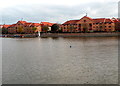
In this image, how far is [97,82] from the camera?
11.2 metres

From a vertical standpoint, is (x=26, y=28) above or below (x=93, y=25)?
below

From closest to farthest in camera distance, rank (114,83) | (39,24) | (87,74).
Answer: (114,83)
(87,74)
(39,24)

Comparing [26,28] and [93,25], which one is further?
[26,28]

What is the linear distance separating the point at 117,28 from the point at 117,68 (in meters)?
99.1

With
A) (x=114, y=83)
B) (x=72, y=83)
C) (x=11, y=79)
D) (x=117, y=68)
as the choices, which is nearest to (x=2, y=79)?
(x=11, y=79)

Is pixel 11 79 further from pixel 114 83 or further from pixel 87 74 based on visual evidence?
pixel 114 83

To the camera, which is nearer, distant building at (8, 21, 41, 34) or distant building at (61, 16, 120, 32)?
distant building at (61, 16, 120, 32)

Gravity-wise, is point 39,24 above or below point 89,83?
above

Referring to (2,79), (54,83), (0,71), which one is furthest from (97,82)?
(0,71)

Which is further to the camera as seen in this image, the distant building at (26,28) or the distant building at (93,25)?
→ the distant building at (26,28)

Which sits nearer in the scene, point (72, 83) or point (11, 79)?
point (72, 83)

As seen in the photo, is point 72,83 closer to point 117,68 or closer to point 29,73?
point 29,73

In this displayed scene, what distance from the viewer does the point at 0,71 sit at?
48.5 feet

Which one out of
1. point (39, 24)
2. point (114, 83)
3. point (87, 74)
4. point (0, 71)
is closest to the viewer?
point (114, 83)
